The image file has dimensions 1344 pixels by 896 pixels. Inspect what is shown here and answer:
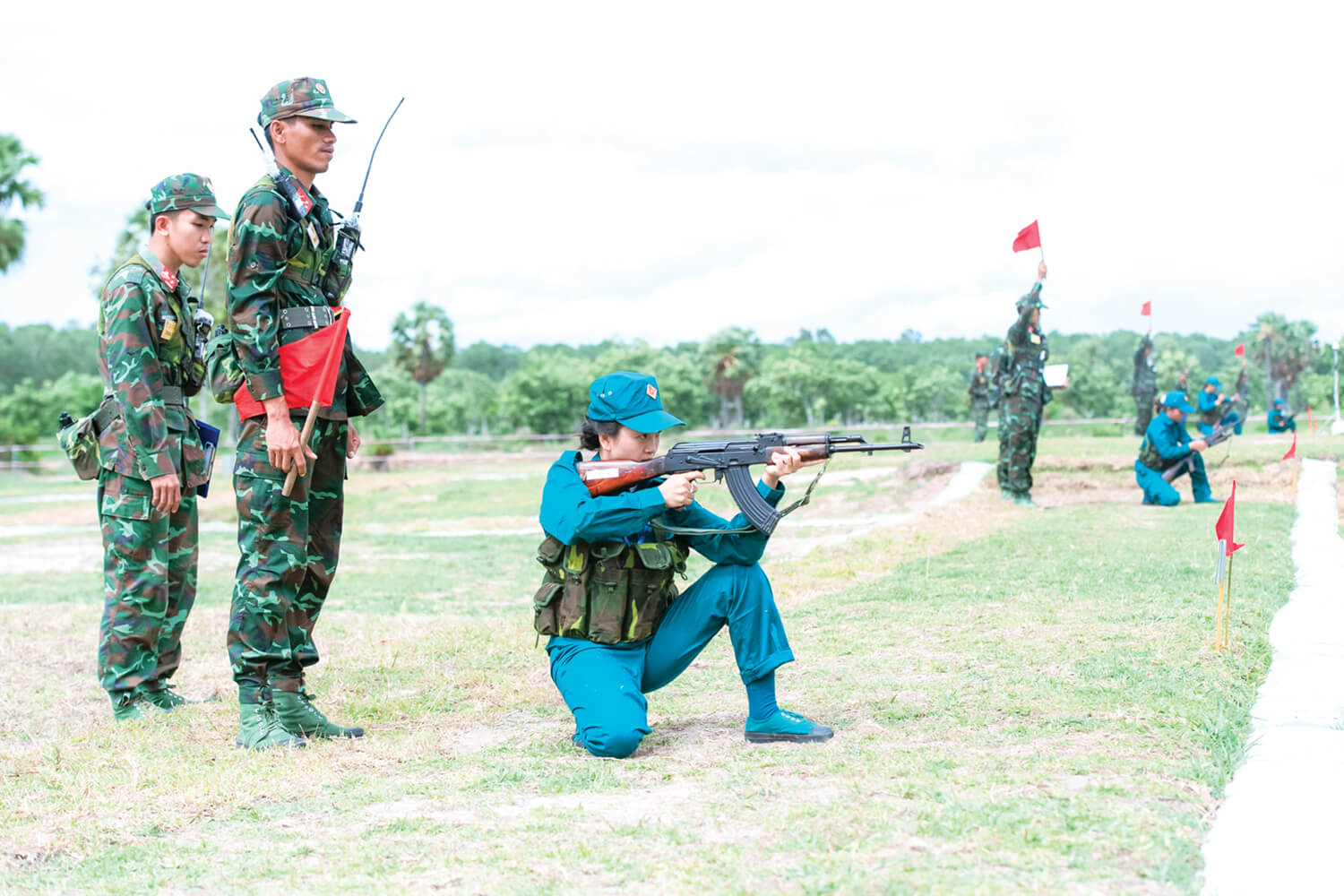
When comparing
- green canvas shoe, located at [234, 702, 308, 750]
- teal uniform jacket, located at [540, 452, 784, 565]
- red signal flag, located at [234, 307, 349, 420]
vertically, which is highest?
red signal flag, located at [234, 307, 349, 420]

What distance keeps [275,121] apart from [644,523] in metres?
2.05

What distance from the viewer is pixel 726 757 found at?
4.05 metres

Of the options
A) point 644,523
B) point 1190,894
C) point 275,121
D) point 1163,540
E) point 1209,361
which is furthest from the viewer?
point 1209,361

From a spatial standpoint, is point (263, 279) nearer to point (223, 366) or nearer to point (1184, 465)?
point (223, 366)

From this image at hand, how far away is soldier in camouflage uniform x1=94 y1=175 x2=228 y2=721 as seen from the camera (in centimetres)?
524

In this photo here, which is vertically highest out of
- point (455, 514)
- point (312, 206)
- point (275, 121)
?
point (275, 121)

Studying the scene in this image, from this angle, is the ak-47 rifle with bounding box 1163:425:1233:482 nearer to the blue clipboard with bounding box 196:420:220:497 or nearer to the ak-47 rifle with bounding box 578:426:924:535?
the ak-47 rifle with bounding box 578:426:924:535

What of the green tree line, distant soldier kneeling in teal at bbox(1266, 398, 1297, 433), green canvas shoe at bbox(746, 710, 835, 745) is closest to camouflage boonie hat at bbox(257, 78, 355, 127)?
green canvas shoe at bbox(746, 710, 835, 745)

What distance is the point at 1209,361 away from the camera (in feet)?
255

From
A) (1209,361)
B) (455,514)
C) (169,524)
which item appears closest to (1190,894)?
(169,524)

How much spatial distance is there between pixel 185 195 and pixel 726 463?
278cm

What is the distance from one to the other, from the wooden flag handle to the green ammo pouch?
334 mm

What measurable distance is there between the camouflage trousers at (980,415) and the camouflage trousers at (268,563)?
21505mm

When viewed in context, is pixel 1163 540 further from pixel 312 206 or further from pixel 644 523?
pixel 312 206
